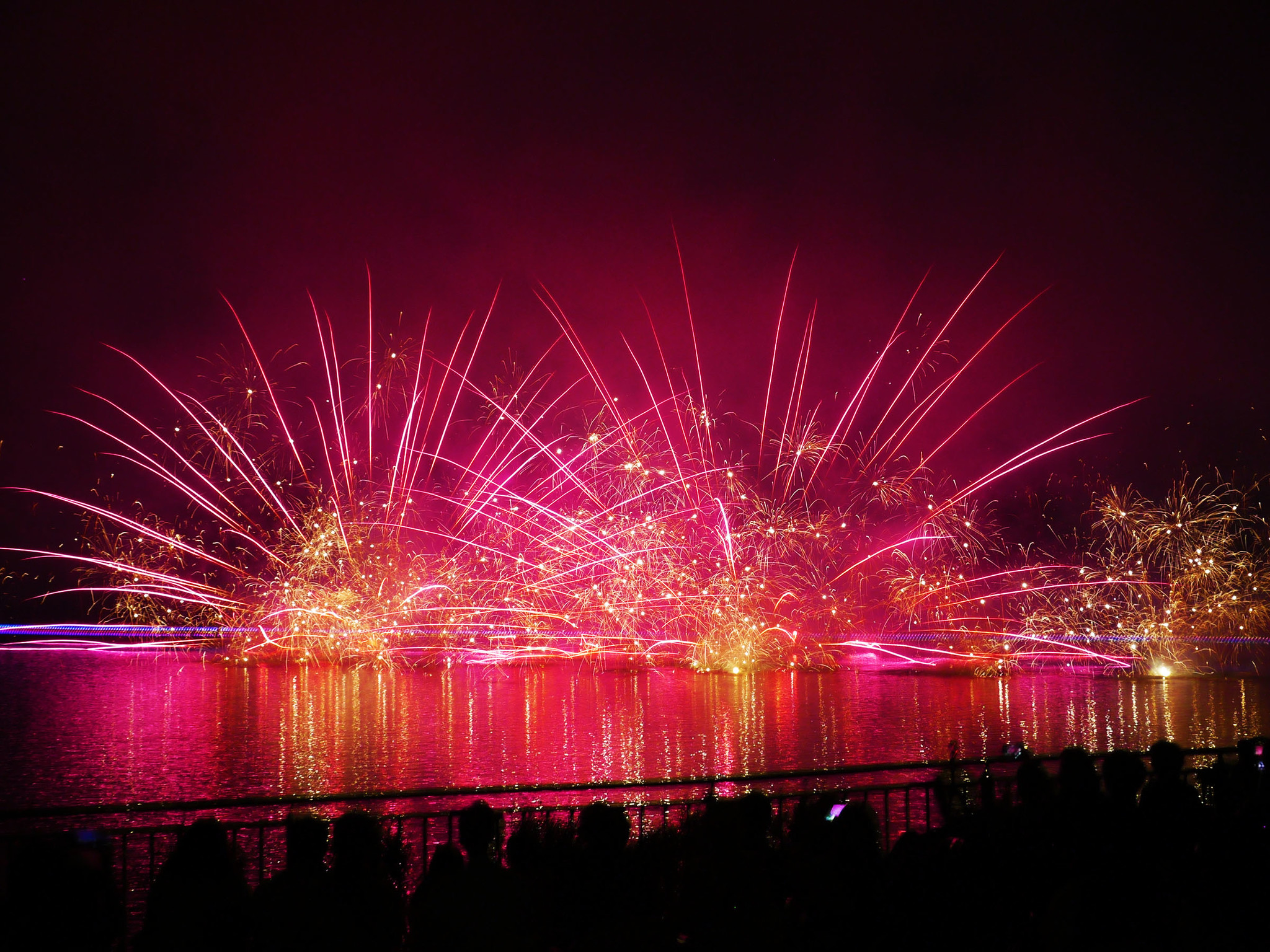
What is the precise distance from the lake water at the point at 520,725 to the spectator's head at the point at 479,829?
8.49m

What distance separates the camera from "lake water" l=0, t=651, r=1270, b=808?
44.1ft

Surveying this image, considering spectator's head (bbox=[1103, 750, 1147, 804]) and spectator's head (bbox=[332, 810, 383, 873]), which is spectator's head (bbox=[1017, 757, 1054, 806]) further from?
spectator's head (bbox=[332, 810, 383, 873])

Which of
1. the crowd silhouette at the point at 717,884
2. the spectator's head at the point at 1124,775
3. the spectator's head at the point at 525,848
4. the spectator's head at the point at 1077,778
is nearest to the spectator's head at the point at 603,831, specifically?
the crowd silhouette at the point at 717,884

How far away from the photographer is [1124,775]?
4984mm

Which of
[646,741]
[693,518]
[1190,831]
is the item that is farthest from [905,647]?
[1190,831]

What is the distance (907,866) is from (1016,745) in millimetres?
4759

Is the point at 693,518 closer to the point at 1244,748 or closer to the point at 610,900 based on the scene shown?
the point at 1244,748

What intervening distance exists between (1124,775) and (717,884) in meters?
2.40

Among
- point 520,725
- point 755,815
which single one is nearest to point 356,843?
point 755,815

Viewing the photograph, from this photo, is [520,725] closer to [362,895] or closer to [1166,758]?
[1166,758]

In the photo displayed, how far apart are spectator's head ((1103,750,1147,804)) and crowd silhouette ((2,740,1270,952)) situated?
0.22 metres

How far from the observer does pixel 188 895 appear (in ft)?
11.7

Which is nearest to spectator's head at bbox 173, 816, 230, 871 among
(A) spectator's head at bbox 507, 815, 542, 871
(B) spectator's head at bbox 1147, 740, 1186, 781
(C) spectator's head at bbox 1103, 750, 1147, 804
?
(A) spectator's head at bbox 507, 815, 542, 871

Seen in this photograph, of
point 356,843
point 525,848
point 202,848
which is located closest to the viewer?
point 202,848
